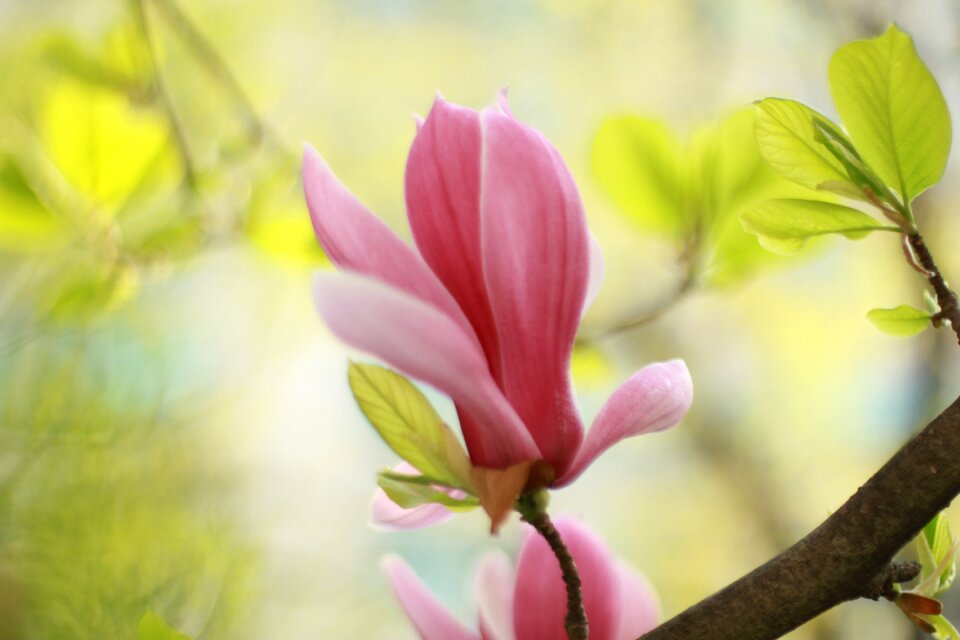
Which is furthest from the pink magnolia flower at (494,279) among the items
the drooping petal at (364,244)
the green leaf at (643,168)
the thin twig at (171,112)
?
the thin twig at (171,112)

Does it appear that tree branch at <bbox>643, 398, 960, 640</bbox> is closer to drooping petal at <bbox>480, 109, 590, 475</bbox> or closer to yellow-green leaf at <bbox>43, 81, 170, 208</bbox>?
drooping petal at <bbox>480, 109, 590, 475</bbox>

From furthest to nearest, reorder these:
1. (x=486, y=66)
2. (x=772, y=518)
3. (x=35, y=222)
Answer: (x=486, y=66)
(x=772, y=518)
(x=35, y=222)

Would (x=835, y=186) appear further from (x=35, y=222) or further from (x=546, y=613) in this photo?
(x=35, y=222)

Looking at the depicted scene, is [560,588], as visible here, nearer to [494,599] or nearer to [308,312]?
[494,599]

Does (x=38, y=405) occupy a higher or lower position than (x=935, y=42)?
lower

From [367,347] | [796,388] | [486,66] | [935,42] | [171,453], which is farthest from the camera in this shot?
[486,66]

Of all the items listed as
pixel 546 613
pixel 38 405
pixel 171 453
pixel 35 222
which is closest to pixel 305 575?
pixel 171 453

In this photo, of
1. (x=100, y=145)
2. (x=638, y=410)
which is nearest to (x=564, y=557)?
(x=638, y=410)
